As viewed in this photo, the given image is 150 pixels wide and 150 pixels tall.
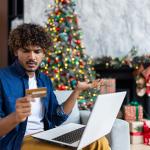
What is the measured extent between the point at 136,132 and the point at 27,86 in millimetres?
1984

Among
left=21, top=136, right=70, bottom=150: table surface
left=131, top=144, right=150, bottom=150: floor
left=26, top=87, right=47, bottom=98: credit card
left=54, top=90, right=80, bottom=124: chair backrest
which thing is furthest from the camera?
left=131, top=144, right=150, bottom=150: floor

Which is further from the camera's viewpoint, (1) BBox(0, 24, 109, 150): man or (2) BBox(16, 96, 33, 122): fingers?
(1) BBox(0, 24, 109, 150): man

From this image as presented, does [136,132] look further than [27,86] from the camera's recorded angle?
Yes

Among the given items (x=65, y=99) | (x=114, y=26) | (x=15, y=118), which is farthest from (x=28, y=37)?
(x=114, y=26)

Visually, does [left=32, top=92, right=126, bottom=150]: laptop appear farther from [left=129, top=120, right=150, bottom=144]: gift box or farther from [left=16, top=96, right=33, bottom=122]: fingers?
[left=129, top=120, right=150, bottom=144]: gift box

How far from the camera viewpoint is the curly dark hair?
5.18ft

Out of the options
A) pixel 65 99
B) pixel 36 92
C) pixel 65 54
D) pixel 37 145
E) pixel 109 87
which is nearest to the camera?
pixel 36 92

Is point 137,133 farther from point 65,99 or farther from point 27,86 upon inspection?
point 27,86

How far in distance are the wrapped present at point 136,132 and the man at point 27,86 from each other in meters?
1.68

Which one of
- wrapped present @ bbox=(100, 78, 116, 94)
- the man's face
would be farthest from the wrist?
wrapped present @ bbox=(100, 78, 116, 94)

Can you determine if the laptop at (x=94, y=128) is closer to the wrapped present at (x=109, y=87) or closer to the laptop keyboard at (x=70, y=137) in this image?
the laptop keyboard at (x=70, y=137)

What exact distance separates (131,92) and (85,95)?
95 centimetres

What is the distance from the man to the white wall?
2.64 metres

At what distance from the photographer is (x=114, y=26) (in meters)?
4.37
